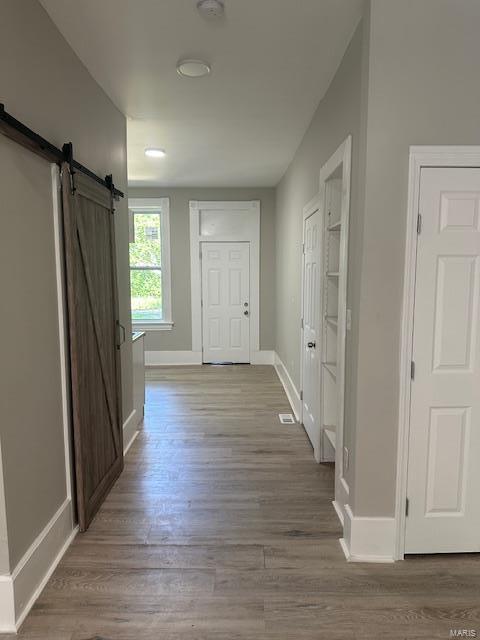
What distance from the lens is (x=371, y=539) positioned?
6.89ft

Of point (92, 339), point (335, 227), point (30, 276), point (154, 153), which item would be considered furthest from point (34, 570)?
point (154, 153)

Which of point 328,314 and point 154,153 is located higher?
point 154,153

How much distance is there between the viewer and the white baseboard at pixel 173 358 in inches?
259

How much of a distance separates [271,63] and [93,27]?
1011 mm

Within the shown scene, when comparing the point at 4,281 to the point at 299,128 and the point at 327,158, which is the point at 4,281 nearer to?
the point at 327,158

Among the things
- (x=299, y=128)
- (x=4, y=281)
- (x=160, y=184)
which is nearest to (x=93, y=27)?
(x=4, y=281)

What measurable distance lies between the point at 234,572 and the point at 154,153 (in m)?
3.92

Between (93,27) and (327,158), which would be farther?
(327,158)

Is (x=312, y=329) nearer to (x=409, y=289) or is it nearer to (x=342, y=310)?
(x=342, y=310)

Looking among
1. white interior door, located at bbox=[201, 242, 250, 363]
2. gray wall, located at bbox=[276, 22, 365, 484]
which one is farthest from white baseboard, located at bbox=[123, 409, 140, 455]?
white interior door, located at bbox=[201, 242, 250, 363]

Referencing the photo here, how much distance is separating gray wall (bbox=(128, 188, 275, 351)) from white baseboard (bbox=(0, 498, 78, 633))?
14.2ft

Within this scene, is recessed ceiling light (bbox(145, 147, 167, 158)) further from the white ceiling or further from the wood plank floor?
the wood plank floor

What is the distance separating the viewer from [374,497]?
2.09 metres

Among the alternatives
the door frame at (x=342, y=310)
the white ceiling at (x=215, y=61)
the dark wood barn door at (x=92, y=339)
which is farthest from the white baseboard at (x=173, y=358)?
the door frame at (x=342, y=310)
